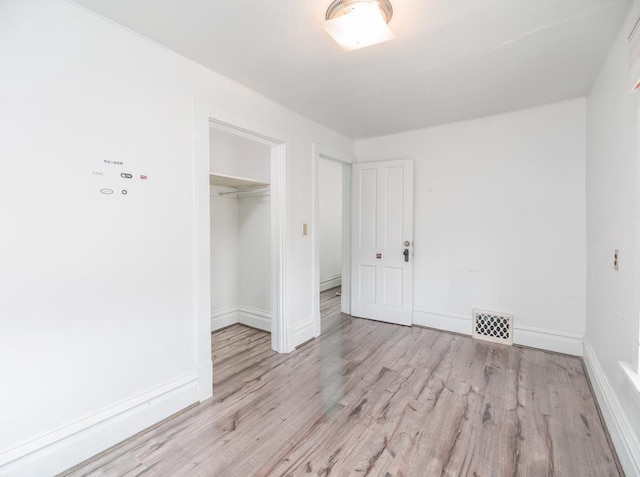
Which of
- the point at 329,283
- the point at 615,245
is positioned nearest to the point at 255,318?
the point at 329,283

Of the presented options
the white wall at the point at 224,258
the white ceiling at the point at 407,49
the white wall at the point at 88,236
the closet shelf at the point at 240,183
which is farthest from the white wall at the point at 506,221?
the white wall at the point at 88,236

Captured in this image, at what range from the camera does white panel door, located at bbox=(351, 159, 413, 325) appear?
3.74m

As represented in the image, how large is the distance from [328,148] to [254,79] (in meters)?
1.36

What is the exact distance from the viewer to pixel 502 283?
3.26m

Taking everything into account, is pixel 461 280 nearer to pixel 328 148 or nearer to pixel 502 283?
pixel 502 283

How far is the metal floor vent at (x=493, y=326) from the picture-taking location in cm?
322

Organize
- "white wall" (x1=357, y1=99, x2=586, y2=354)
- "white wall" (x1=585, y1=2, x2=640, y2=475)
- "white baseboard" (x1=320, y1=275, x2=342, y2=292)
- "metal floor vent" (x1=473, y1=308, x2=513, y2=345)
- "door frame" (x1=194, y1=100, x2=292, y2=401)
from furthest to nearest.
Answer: "white baseboard" (x1=320, y1=275, x2=342, y2=292) < "metal floor vent" (x1=473, y1=308, x2=513, y2=345) < "white wall" (x1=357, y1=99, x2=586, y2=354) < "door frame" (x1=194, y1=100, x2=292, y2=401) < "white wall" (x1=585, y1=2, x2=640, y2=475)

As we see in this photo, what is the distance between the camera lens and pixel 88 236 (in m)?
1.66

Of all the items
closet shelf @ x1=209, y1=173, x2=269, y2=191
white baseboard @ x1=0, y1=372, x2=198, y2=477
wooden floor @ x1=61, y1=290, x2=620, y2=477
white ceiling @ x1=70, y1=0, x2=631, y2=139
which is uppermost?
white ceiling @ x1=70, y1=0, x2=631, y2=139

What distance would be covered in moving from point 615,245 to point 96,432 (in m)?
3.28

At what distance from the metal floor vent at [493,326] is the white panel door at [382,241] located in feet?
2.41

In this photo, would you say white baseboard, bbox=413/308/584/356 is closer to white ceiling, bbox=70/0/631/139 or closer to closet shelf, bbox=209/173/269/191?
white ceiling, bbox=70/0/631/139

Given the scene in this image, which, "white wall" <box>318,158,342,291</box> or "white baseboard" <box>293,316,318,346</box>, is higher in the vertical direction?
"white wall" <box>318,158,342,291</box>

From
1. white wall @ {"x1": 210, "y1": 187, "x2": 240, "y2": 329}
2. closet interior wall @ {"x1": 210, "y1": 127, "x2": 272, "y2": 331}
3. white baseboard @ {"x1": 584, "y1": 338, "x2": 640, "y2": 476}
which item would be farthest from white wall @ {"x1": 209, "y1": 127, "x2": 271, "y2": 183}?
white baseboard @ {"x1": 584, "y1": 338, "x2": 640, "y2": 476}
